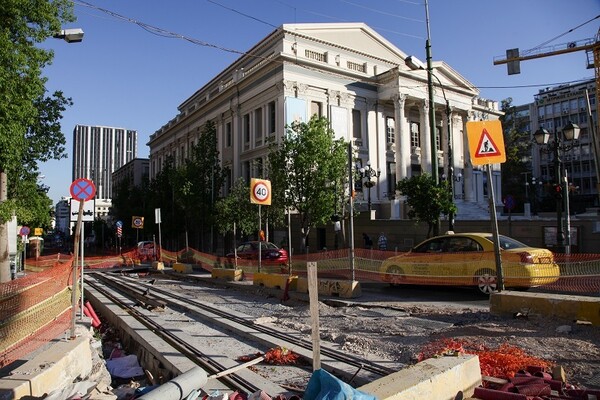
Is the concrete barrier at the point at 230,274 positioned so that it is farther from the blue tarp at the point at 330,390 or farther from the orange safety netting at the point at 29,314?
the blue tarp at the point at 330,390

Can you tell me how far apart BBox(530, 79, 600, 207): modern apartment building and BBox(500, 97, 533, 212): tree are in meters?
6.81

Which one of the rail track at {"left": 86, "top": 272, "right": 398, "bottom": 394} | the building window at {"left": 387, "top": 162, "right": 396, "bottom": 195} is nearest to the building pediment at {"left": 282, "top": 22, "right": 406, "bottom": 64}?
the building window at {"left": 387, "top": 162, "right": 396, "bottom": 195}

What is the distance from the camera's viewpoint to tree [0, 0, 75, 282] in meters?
13.4

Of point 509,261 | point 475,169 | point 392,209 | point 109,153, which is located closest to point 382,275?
point 509,261

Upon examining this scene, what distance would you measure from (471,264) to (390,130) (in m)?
32.0

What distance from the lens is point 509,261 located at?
10781mm

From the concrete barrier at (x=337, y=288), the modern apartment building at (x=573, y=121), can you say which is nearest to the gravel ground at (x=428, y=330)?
the concrete barrier at (x=337, y=288)

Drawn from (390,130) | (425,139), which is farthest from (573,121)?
(390,130)

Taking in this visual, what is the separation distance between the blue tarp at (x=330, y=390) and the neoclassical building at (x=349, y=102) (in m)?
29.8

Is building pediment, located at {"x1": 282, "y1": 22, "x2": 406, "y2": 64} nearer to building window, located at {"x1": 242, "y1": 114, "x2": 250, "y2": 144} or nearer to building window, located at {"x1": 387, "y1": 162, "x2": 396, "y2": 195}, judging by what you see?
building window, located at {"x1": 242, "y1": 114, "x2": 250, "y2": 144}

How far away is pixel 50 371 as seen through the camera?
504 centimetres

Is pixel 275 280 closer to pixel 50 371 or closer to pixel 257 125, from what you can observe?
pixel 50 371

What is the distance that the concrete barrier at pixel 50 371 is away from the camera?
14.8ft

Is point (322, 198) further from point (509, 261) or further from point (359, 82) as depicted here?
point (359, 82)
